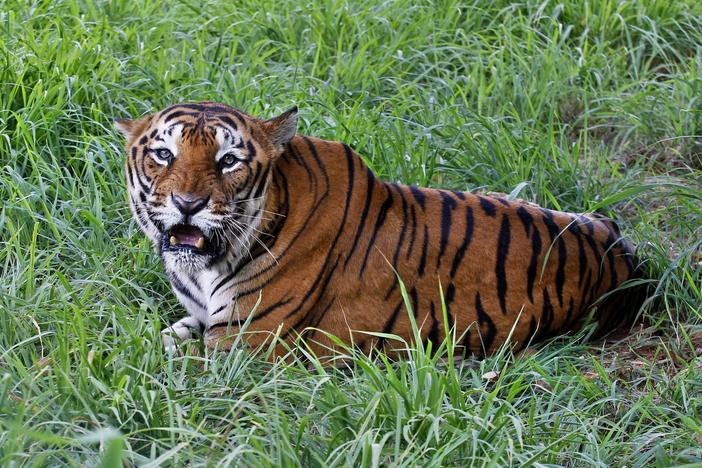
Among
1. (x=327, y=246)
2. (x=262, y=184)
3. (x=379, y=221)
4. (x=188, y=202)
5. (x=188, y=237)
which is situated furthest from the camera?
(x=379, y=221)

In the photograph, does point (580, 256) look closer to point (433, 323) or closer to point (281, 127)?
point (433, 323)

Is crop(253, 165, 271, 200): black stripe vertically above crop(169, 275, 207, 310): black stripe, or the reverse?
crop(253, 165, 271, 200): black stripe

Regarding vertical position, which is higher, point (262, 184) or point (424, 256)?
point (262, 184)

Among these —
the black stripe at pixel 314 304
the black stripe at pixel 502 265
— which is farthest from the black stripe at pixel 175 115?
the black stripe at pixel 502 265

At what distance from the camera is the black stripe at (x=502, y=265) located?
423cm

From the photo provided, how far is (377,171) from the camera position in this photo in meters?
5.17

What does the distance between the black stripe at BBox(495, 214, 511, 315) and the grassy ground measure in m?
0.21

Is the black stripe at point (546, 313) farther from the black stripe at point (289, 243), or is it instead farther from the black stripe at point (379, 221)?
the black stripe at point (289, 243)

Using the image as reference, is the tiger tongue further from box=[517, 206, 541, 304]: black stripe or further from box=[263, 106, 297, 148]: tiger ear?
box=[517, 206, 541, 304]: black stripe

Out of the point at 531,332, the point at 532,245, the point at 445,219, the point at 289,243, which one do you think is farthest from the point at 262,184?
the point at 531,332

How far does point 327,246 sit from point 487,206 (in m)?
0.69

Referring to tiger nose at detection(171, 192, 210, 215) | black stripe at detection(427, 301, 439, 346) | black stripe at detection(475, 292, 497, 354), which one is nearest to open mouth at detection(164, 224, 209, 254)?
tiger nose at detection(171, 192, 210, 215)

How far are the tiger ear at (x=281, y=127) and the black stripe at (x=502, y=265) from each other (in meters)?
0.91

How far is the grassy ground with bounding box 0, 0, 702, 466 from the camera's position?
123 inches
